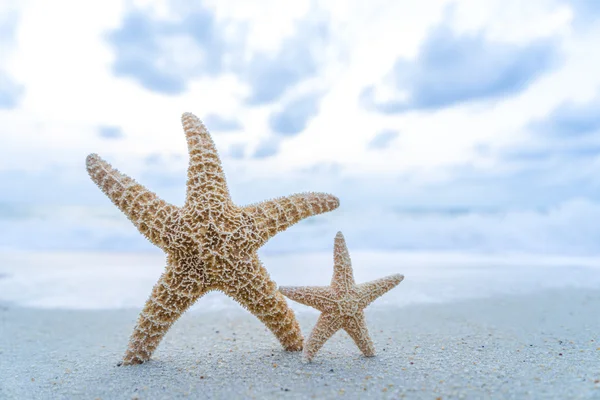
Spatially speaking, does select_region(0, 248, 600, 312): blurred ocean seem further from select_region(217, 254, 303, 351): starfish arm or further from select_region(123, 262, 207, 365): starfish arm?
select_region(123, 262, 207, 365): starfish arm

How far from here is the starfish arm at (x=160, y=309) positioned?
4.44m

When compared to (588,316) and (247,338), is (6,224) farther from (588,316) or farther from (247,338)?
(588,316)

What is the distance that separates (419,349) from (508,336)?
1390mm

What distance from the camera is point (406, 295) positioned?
8609 millimetres

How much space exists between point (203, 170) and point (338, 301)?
5.96ft

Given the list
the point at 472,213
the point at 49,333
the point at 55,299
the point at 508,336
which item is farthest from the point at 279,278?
the point at 472,213

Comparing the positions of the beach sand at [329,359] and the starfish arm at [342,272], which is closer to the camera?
the beach sand at [329,359]

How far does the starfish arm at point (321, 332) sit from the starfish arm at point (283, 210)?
966 millimetres

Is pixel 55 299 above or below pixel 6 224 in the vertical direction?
below

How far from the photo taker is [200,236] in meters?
4.32

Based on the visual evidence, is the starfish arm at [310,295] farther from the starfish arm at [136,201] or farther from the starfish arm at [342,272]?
the starfish arm at [136,201]

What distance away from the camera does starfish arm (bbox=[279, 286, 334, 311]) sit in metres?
4.34

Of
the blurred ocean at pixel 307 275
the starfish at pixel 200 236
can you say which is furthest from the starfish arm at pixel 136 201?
the blurred ocean at pixel 307 275

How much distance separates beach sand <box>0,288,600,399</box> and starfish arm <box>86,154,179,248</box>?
1338 millimetres
